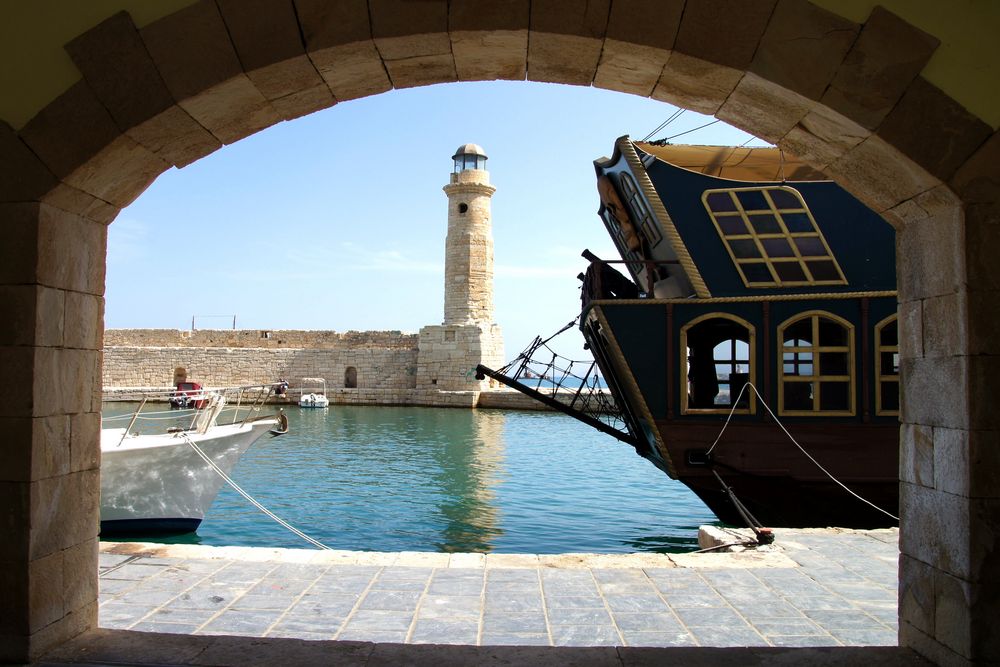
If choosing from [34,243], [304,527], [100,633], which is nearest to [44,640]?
[100,633]

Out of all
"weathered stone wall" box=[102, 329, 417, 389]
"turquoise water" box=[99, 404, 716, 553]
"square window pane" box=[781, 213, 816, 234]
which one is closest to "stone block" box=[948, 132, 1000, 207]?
"square window pane" box=[781, 213, 816, 234]

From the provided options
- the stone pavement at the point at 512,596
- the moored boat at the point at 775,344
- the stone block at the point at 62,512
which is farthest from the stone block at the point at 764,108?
the moored boat at the point at 775,344

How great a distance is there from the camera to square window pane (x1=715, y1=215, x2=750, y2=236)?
9305 millimetres

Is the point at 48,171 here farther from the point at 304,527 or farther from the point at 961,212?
the point at 304,527

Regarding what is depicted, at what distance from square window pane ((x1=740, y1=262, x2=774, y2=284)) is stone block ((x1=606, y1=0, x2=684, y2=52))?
6.84 m

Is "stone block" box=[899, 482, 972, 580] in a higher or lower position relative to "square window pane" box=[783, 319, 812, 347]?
lower

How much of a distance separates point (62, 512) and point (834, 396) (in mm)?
8201

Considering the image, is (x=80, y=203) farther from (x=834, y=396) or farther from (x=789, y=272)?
(x=834, y=396)

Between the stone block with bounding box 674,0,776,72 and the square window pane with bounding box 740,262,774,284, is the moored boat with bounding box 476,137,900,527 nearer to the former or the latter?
the square window pane with bounding box 740,262,774,284

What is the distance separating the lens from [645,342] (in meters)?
9.16

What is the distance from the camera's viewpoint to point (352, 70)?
3.03 metres

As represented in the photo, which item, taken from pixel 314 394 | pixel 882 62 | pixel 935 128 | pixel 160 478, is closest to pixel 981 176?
pixel 935 128

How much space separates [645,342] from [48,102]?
23.7 ft

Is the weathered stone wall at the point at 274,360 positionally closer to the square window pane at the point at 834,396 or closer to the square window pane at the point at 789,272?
the square window pane at the point at 789,272
